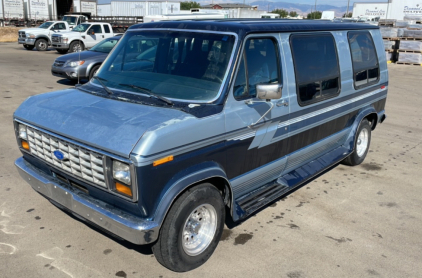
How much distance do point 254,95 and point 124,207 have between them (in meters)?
1.70

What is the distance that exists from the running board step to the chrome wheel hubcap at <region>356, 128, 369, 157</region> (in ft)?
2.44

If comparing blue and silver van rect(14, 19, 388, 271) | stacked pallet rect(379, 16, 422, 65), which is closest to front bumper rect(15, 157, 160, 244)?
blue and silver van rect(14, 19, 388, 271)

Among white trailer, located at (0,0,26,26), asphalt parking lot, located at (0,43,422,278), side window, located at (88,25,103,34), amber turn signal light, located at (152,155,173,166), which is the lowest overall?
asphalt parking lot, located at (0,43,422,278)

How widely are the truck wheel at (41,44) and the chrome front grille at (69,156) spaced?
22.6 m

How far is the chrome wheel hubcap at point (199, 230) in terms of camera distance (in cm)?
363

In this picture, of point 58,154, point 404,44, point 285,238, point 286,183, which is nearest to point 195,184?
point 58,154

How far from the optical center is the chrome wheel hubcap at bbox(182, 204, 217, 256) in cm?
363

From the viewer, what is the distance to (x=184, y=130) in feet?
10.7

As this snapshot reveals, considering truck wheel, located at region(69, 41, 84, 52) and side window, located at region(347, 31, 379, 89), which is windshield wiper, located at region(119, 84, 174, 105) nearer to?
side window, located at region(347, 31, 379, 89)

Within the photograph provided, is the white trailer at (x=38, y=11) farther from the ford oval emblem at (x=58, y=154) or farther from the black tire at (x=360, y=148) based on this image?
Result: the ford oval emblem at (x=58, y=154)

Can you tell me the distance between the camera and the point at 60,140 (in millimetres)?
3451

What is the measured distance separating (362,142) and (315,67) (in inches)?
90.4

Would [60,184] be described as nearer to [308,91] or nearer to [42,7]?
[308,91]

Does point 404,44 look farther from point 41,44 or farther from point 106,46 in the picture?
point 41,44
